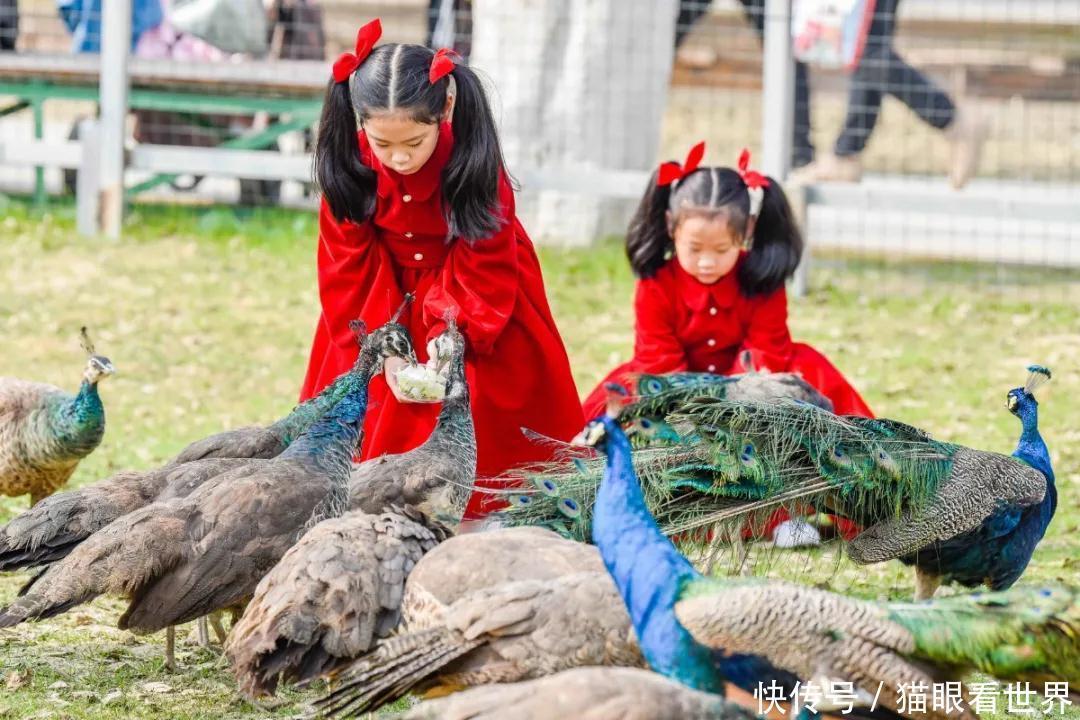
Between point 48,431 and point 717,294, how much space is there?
262cm

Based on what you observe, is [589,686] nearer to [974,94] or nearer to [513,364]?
[513,364]

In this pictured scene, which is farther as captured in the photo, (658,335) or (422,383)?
(658,335)

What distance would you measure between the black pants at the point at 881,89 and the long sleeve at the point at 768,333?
5.10 metres

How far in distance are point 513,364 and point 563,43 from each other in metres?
5.88

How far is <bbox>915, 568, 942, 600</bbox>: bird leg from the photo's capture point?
194 inches

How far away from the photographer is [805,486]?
15.2ft

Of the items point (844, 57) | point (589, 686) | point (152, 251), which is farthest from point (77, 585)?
point (844, 57)

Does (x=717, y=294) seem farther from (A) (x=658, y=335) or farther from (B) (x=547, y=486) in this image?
(B) (x=547, y=486)

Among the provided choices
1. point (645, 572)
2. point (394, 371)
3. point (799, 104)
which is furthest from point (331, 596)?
point (799, 104)

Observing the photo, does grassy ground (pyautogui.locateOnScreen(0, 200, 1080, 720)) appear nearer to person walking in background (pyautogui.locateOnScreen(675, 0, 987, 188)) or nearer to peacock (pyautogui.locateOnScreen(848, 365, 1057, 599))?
peacock (pyautogui.locateOnScreen(848, 365, 1057, 599))

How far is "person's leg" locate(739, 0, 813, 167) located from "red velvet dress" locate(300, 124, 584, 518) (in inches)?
222

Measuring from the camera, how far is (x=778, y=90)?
9.97m

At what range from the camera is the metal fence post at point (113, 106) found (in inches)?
413

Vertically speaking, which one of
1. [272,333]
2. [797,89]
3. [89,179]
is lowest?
[272,333]
